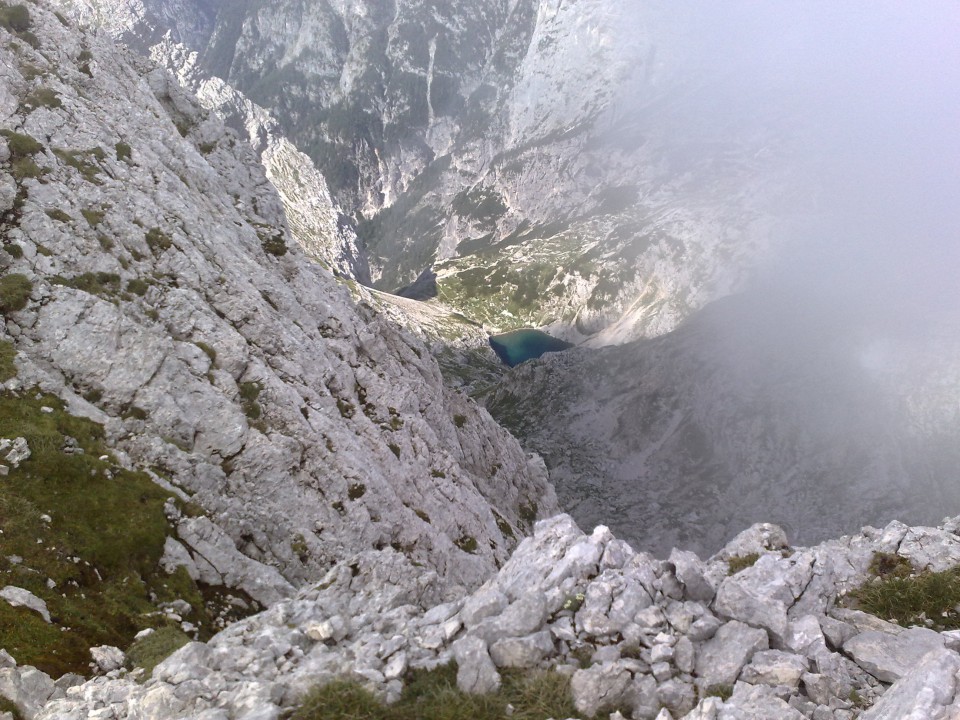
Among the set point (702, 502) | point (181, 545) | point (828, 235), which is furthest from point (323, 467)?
point (828, 235)


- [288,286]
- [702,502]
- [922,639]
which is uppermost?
[702,502]

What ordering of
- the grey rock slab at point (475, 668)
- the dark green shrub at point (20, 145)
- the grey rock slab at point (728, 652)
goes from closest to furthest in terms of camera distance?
the grey rock slab at point (728, 652)
the grey rock slab at point (475, 668)
the dark green shrub at point (20, 145)

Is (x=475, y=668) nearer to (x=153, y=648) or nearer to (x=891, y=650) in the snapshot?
(x=891, y=650)

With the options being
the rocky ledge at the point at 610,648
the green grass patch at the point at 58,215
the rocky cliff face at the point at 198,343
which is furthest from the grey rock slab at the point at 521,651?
the green grass patch at the point at 58,215

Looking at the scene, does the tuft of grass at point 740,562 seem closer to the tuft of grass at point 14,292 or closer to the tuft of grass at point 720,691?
the tuft of grass at point 720,691

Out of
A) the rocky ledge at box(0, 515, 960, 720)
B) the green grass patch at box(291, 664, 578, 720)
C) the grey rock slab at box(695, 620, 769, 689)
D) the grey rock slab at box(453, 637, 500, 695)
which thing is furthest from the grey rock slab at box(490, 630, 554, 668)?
the grey rock slab at box(695, 620, 769, 689)

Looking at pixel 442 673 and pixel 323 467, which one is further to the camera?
pixel 323 467

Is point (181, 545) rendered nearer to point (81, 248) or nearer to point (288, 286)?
point (81, 248)
